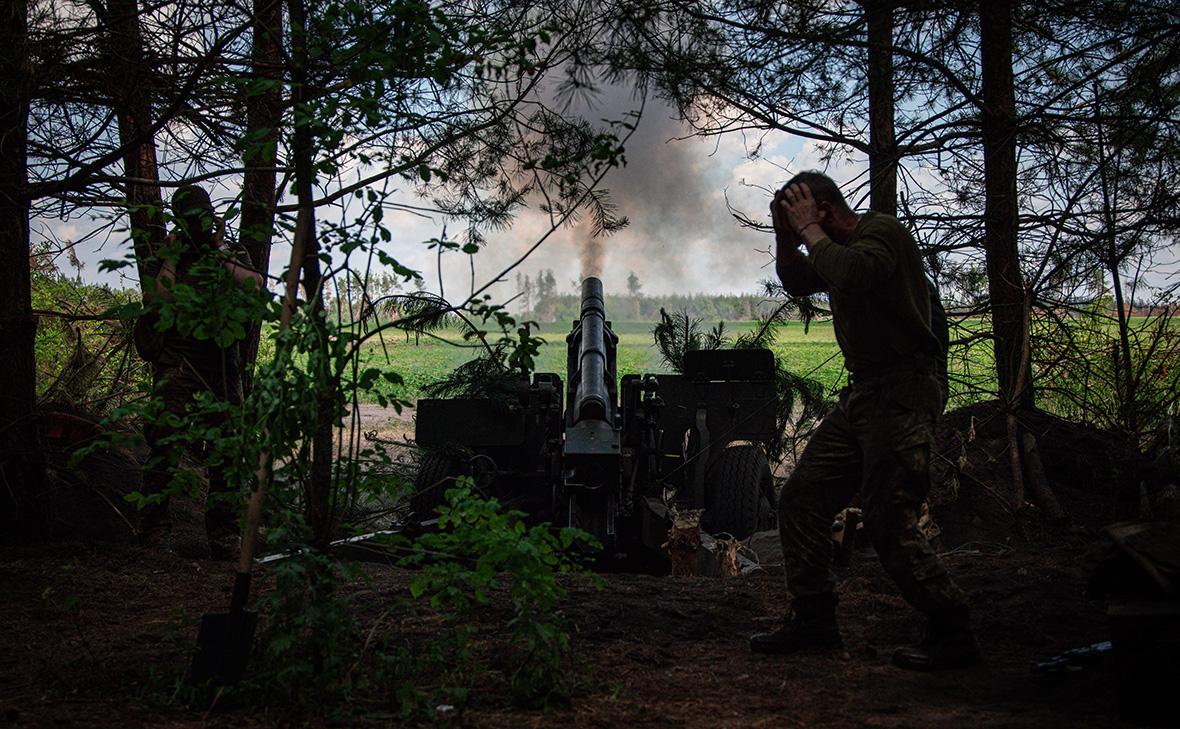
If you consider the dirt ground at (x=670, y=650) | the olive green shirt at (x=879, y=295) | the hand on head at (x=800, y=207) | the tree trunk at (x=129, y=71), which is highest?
the tree trunk at (x=129, y=71)

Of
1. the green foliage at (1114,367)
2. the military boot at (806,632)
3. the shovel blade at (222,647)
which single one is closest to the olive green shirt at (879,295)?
the military boot at (806,632)

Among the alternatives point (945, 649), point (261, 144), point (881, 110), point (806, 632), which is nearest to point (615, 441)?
point (806, 632)

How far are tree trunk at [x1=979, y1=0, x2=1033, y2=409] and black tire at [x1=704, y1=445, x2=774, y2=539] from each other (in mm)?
1882

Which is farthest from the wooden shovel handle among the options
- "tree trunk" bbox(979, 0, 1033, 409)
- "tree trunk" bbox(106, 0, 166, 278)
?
"tree trunk" bbox(979, 0, 1033, 409)

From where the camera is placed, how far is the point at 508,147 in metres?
6.69

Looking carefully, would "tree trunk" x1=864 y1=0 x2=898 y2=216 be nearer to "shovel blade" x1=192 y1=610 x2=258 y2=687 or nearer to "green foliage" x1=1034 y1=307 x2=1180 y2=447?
"green foliage" x1=1034 y1=307 x2=1180 y2=447

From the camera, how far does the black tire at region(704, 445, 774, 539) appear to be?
765 cm

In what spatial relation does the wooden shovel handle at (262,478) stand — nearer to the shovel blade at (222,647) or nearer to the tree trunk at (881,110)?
the shovel blade at (222,647)

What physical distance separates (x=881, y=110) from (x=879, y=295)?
3.77 meters

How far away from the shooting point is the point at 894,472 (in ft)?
12.2

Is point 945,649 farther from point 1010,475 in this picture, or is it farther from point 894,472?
point 1010,475

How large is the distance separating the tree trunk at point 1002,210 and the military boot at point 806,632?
2.98 metres

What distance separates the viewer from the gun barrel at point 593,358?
6.93m

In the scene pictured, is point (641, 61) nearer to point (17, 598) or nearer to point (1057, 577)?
point (1057, 577)
